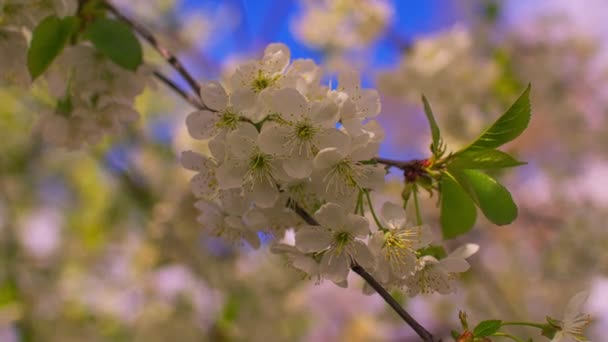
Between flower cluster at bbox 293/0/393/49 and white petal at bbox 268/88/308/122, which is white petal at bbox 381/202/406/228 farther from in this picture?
flower cluster at bbox 293/0/393/49

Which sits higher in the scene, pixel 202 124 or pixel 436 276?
pixel 202 124

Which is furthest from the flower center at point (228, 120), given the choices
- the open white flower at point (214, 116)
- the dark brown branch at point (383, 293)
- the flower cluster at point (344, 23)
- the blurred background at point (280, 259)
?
the flower cluster at point (344, 23)

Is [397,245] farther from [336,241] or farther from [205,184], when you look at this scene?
[205,184]

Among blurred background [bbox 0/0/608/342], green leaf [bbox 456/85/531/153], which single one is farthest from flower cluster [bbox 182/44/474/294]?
blurred background [bbox 0/0/608/342]

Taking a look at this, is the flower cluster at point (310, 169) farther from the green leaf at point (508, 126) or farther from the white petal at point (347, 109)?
the green leaf at point (508, 126)

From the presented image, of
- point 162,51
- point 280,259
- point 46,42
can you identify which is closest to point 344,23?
point 280,259
